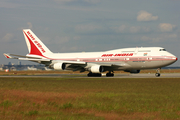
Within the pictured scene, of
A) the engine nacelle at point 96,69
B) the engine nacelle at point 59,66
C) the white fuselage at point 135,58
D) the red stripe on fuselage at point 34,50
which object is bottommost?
the engine nacelle at point 96,69

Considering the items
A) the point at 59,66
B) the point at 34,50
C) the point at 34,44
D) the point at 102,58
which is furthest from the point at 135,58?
the point at 34,44

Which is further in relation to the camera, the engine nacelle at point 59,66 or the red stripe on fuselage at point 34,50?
the red stripe on fuselage at point 34,50

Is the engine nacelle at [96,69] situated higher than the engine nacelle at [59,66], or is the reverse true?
the engine nacelle at [59,66]

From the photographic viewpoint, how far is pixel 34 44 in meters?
62.1

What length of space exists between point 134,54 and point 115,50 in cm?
517

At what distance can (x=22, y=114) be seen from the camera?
505 inches

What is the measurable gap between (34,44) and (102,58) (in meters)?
18.9

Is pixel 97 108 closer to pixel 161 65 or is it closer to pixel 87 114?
pixel 87 114

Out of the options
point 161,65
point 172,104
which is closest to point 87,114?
point 172,104

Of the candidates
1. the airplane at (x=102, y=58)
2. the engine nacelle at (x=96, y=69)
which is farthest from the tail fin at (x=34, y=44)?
the engine nacelle at (x=96, y=69)

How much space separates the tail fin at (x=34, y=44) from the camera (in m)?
61.9

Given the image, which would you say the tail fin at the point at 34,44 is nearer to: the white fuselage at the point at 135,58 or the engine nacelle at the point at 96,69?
the white fuselage at the point at 135,58

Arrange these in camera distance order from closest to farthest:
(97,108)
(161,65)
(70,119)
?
(70,119)
(97,108)
(161,65)

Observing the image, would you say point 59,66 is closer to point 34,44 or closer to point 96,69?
point 96,69
